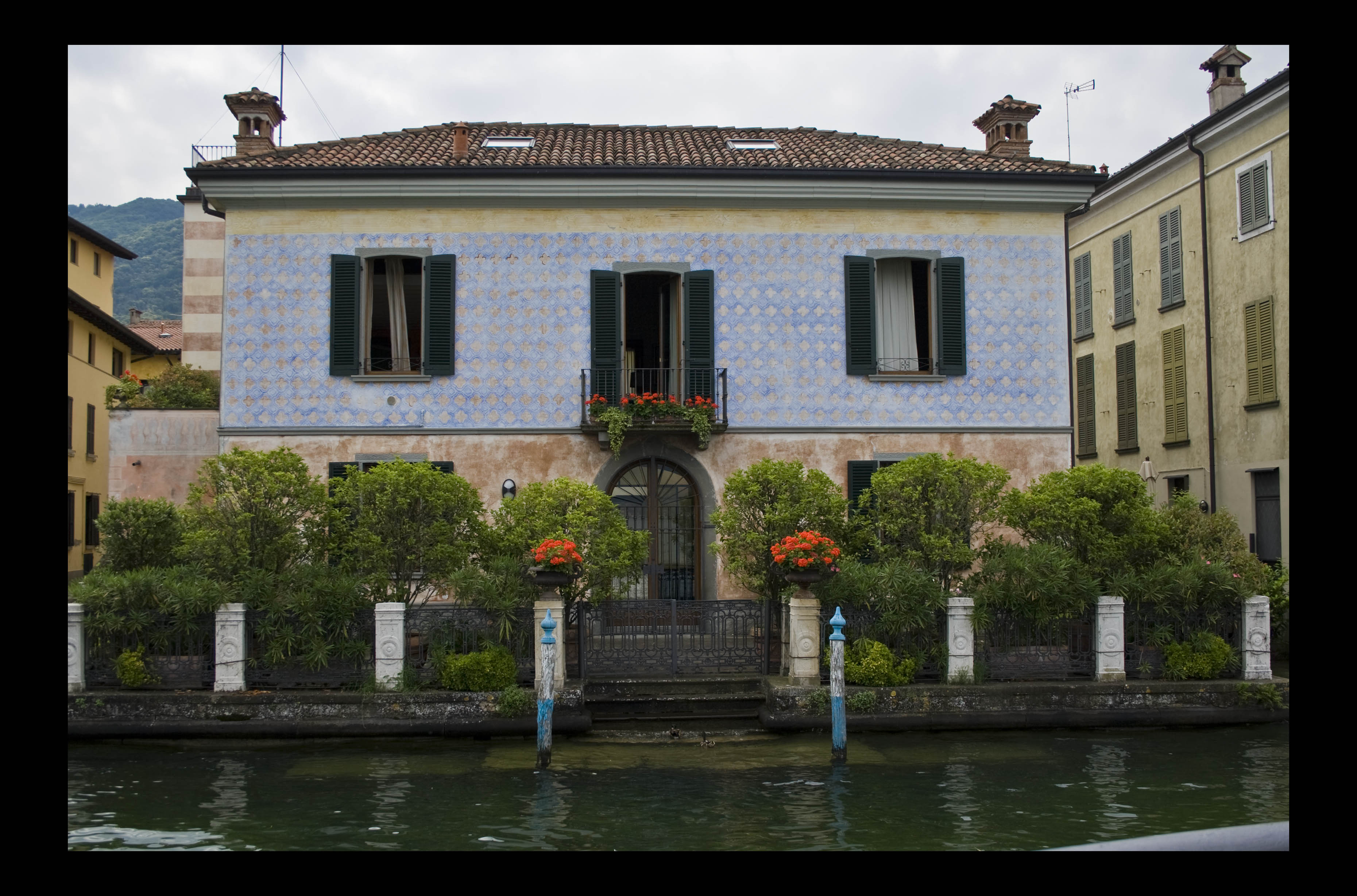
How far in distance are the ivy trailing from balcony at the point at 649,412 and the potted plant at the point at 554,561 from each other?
3841 mm

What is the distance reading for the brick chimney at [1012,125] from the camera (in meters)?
18.6

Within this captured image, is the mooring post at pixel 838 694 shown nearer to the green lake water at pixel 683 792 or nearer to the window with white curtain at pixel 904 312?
the green lake water at pixel 683 792

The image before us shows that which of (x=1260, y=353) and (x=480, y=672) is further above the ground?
(x=1260, y=353)

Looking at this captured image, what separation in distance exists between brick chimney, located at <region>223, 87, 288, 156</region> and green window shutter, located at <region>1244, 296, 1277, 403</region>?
60.2ft

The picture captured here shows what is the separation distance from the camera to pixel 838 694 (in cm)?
1091

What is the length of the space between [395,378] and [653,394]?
4.00 m

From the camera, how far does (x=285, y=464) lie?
13.2 m

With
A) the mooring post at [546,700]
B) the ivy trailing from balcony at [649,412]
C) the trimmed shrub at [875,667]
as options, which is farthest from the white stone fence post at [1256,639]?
the mooring post at [546,700]

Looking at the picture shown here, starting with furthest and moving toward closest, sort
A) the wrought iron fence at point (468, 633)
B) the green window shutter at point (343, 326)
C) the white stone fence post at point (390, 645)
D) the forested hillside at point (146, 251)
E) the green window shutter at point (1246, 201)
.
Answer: the forested hillside at point (146, 251)
the green window shutter at point (1246, 201)
the green window shutter at point (343, 326)
the wrought iron fence at point (468, 633)
the white stone fence post at point (390, 645)

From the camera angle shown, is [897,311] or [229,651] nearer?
[229,651]

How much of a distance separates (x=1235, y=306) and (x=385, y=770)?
18.6 m

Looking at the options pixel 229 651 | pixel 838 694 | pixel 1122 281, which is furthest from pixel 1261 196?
pixel 229 651

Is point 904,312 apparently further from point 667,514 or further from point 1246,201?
point 1246,201
